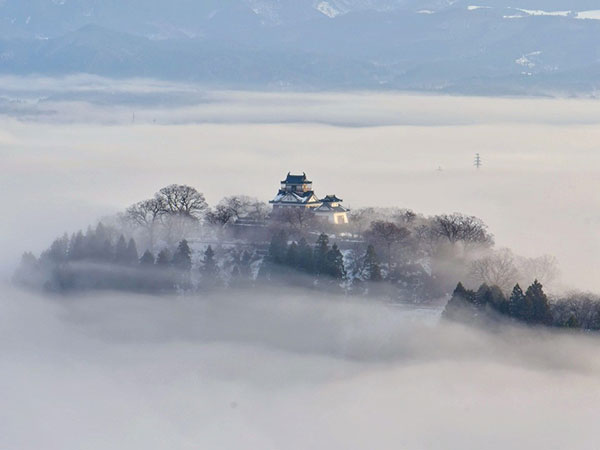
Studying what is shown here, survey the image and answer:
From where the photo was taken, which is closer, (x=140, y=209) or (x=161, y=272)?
(x=161, y=272)

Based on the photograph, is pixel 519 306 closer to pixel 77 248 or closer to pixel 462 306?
pixel 462 306

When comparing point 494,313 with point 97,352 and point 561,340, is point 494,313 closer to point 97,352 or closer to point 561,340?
point 561,340

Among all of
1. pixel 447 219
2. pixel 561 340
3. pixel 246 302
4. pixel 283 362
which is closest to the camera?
→ pixel 561 340

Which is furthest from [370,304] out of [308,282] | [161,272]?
[161,272]

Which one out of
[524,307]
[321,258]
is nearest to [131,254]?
[321,258]

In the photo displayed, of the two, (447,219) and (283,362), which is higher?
(447,219)

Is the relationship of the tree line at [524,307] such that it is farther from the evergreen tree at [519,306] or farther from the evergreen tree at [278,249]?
the evergreen tree at [278,249]
